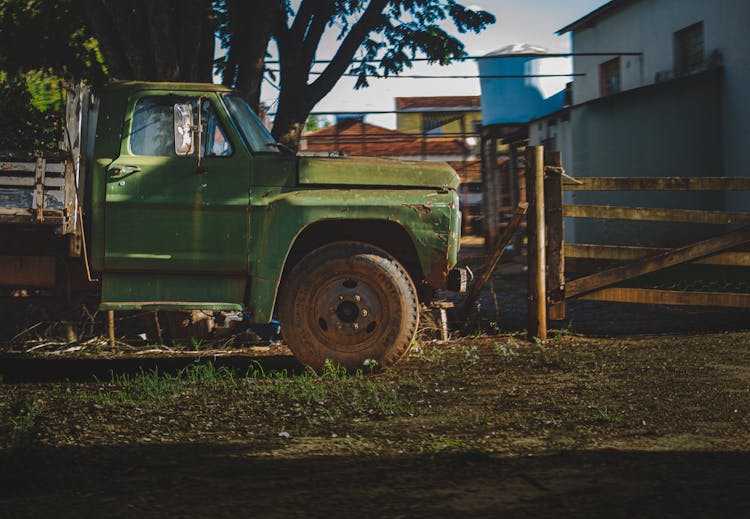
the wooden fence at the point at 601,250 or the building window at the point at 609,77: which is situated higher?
the building window at the point at 609,77

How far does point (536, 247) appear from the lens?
8.16 metres

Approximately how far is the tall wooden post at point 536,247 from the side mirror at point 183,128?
319 cm

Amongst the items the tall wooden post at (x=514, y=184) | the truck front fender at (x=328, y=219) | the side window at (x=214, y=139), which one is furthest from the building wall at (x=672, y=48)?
the side window at (x=214, y=139)

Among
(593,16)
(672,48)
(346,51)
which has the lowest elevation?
(346,51)

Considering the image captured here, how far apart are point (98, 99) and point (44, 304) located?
5.68 ft

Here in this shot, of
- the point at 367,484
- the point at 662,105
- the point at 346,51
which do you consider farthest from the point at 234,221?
the point at 662,105

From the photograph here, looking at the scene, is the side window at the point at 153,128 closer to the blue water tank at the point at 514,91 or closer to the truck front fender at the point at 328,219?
the truck front fender at the point at 328,219

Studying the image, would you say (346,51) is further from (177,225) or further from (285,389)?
(285,389)

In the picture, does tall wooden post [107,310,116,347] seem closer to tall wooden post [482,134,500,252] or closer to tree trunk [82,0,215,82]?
tree trunk [82,0,215,82]

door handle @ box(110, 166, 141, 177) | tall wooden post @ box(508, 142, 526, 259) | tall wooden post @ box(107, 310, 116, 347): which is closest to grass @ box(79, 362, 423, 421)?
tall wooden post @ box(107, 310, 116, 347)

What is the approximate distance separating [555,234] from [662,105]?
10.1 m

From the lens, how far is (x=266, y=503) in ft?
Result: 11.9

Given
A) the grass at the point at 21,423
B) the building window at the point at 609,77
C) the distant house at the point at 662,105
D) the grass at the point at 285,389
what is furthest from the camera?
the building window at the point at 609,77

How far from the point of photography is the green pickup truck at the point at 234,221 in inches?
262
